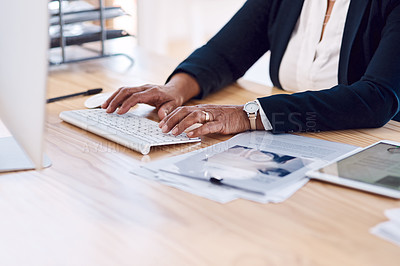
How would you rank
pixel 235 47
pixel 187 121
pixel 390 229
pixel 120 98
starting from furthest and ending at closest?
pixel 235 47 → pixel 120 98 → pixel 187 121 → pixel 390 229

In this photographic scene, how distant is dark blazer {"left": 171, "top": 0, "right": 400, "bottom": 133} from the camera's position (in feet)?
3.83

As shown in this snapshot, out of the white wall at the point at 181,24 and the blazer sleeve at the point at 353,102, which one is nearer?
the blazer sleeve at the point at 353,102

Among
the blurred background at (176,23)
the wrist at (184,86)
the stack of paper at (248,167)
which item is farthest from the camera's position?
the blurred background at (176,23)

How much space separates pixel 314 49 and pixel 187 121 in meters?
0.57

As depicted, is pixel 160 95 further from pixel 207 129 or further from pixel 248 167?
pixel 248 167

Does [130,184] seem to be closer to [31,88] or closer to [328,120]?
[31,88]

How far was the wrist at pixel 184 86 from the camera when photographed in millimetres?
1410

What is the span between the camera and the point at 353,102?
119cm

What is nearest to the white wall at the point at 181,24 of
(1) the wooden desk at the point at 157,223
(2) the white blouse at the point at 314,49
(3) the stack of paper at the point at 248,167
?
(2) the white blouse at the point at 314,49

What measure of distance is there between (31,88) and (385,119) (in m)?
0.83

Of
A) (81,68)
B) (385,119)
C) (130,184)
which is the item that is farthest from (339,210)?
(81,68)

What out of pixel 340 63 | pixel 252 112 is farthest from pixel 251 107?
pixel 340 63

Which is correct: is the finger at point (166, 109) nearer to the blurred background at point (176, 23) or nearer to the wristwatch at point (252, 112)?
the wristwatch at point (252, 112)

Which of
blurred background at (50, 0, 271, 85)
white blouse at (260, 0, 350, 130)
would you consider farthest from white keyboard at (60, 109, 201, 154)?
blurred background at (50, 0, 271, 85)
